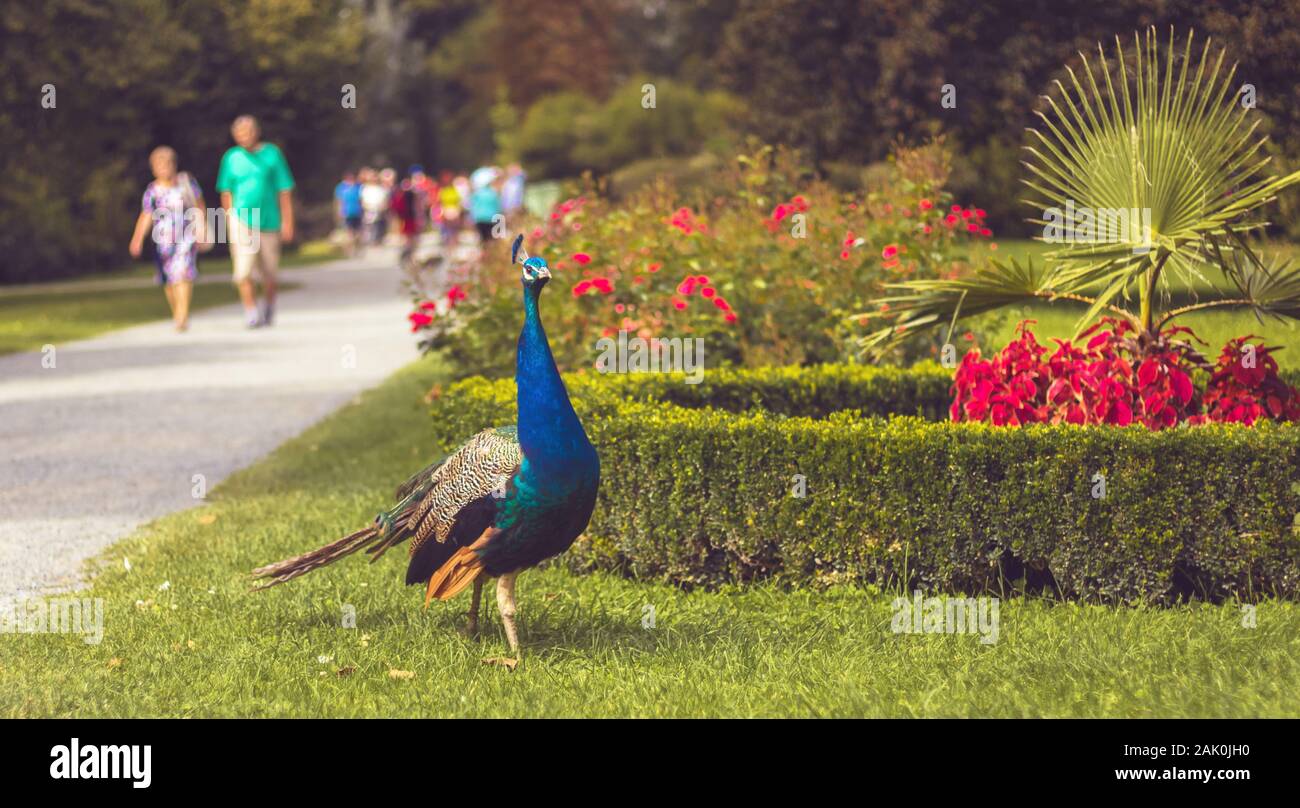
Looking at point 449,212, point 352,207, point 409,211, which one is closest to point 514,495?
point 409,211

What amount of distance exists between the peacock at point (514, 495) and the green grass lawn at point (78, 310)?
12814 millimetres

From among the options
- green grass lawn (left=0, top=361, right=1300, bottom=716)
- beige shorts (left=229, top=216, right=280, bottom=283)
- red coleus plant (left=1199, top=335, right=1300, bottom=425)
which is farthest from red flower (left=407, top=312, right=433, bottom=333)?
beige shorts (left=229, top=216, right=280, bottom=283)

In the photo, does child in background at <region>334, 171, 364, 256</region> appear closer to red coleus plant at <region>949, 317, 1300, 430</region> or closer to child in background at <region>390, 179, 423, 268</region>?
child in background at <region>390, 179, 423, 268</region>

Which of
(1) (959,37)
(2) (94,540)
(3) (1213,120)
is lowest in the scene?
(2) (94,540)

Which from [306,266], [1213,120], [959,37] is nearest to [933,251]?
[1213,120]

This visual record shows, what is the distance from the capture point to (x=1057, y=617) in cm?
612

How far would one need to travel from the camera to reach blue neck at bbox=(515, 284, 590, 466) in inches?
208

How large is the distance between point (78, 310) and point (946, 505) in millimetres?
18551

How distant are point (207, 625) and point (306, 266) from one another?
29.2 meters

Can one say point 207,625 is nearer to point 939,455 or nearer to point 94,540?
point 94,540

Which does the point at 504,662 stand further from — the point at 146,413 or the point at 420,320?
the point at 146,413

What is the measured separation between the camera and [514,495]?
17.5 feet

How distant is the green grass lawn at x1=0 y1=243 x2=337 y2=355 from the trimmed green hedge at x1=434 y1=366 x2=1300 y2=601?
12272mm

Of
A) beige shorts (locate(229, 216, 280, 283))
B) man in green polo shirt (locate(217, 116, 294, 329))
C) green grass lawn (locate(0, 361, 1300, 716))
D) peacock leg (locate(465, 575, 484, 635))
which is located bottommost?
green grass lawn (locate(0, 361, 1300, 716))
